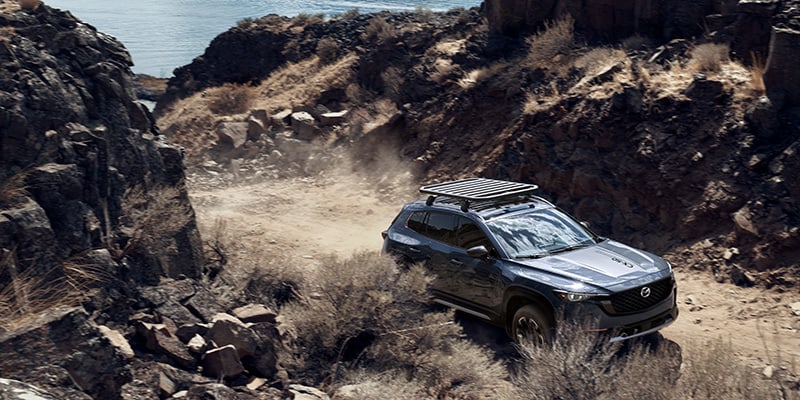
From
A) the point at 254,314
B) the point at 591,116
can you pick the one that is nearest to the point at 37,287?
the point at 254,314

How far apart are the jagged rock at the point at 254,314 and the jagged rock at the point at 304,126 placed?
582 inches

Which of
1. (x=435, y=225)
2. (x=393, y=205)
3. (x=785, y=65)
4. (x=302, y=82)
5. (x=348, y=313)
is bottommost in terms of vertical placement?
(x=393, y=205)

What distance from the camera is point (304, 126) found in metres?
24.5

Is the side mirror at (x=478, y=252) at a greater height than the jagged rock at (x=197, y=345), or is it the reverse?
the side mirror at (x=478, y=252)

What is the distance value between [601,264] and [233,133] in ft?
58.4

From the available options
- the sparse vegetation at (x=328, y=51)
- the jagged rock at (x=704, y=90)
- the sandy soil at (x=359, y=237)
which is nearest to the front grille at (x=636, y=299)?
→ the sandy soil at (x=359, y=237)

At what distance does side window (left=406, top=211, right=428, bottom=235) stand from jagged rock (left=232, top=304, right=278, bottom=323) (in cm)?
220

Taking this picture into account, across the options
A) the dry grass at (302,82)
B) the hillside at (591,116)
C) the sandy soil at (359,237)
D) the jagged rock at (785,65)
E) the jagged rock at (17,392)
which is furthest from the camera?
the dry grass at (302,82)

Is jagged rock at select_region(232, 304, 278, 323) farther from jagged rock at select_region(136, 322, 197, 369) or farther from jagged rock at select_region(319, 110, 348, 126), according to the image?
jagged rock at select_region(319, 110, 348, 126)

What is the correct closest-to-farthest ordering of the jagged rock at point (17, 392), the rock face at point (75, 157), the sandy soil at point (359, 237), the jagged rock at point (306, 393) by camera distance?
1. the jagged rock at point (17, 392)
2. the jagged rock at point (306, 393)
3. the rock face at point (75, 157)
4. the sandy soil at point (359, 237)

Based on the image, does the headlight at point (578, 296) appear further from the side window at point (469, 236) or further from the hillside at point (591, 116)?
the hillside at point (591, 116)

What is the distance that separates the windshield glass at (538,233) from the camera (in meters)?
9.50

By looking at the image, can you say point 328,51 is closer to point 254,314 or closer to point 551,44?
point 551,44

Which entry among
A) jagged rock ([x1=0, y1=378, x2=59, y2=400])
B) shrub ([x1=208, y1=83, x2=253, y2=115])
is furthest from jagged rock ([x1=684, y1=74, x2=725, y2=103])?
shrub ([x1=208, y1=83, x2=253, y2=115])
